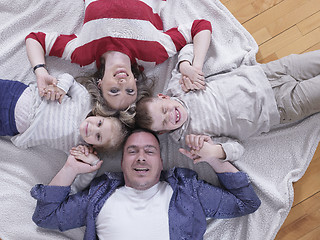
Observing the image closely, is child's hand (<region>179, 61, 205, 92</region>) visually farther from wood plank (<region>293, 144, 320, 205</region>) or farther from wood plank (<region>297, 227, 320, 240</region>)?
wood plank (<region>297, 227, 320, 240</region>)

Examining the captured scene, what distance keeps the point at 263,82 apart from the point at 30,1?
0.92 metres

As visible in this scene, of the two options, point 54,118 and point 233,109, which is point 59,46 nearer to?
point 54,118

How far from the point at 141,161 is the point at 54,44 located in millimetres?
539

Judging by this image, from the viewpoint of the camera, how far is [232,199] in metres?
1.13

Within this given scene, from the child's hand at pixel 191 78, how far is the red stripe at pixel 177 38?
9 cm

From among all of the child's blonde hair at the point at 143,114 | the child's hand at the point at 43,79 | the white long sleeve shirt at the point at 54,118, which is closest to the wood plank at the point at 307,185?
the child's blonde hair at the point at 143,114

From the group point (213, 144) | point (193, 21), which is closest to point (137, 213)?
point (213, 144)

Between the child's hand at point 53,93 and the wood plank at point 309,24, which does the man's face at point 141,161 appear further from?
the wood plank at point 309,24

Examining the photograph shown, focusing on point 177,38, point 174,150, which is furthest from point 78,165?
point 177,38

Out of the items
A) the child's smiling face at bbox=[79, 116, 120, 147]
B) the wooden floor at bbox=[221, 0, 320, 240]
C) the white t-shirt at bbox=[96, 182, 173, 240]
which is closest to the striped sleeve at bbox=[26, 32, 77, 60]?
the child's smiling face at bbox=[79, 116, 120, 147]

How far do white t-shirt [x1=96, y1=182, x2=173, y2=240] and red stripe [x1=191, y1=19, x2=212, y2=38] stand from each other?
1.87 feet

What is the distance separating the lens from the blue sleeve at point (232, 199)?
44.4 inches

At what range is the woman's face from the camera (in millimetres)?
1065

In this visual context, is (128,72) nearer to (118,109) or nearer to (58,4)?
(118,109)
